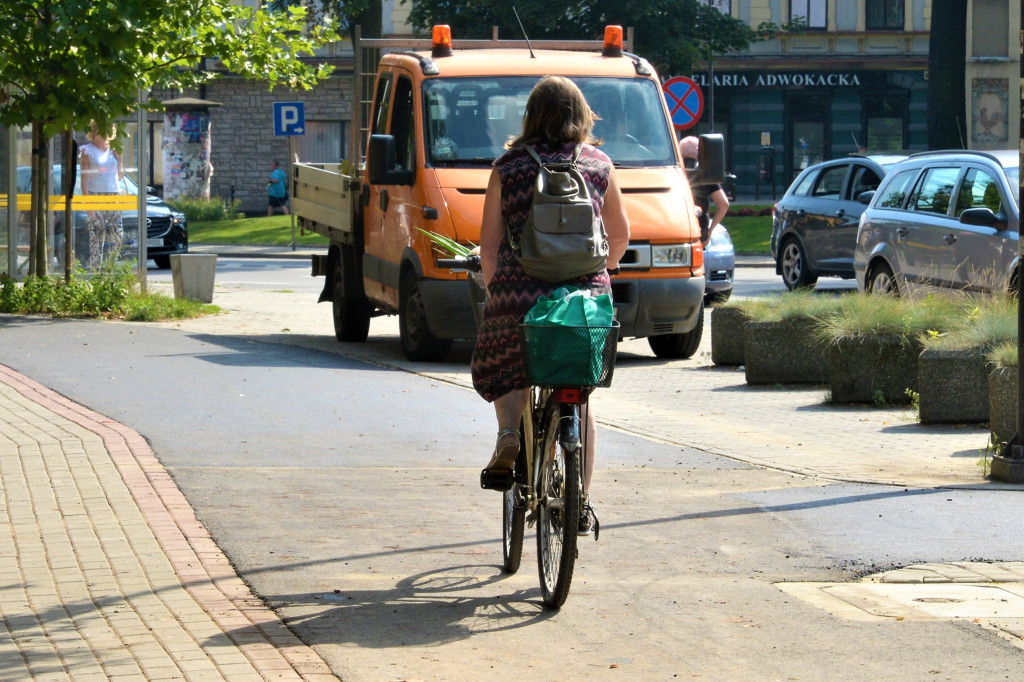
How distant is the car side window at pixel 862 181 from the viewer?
21.1 m

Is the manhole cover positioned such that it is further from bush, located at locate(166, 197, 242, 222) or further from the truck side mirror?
bush, located at locate(166, 197, 242, 222)

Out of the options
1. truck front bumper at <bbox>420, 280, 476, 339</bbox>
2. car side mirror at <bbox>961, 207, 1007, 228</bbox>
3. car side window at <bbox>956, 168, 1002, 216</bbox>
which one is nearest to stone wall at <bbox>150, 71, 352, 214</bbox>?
car side window at <bbox>956, 168, 1002, 216</bbox>

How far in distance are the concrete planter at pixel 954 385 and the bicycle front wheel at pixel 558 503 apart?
490 centimetres

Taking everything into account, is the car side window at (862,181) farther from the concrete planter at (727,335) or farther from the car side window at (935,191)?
the concrete planter at (727,335)

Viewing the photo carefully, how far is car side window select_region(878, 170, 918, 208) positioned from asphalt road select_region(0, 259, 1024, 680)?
20.3 feet

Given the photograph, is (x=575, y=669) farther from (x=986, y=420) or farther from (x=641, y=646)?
(x=986, y=420)

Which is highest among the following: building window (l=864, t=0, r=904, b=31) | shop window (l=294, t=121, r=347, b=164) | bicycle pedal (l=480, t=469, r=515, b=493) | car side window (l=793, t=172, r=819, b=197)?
building window (l=864, t=0, r=904, b=31)

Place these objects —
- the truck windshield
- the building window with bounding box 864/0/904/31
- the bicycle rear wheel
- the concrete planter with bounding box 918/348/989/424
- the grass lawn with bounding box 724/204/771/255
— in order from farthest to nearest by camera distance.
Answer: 1. the building window with bounding box 864/0/904/31
2. the grass lawn with bounding box 724/204/771/255
3. the truck windshield
4. the concrete planter with bounding box 918/348/989/424
5. the bicycle rear wheel

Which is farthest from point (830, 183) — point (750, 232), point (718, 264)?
point (750, 232)

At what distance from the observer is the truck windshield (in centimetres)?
1371

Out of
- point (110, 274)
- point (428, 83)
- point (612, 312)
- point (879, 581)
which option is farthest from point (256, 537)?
point (110, 274)

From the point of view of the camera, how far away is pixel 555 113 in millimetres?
5988

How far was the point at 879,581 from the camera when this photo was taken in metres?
6.25

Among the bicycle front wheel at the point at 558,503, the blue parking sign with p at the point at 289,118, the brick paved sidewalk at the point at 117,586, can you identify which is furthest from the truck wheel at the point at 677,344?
the blue parking sign with p at the point at 289,118
